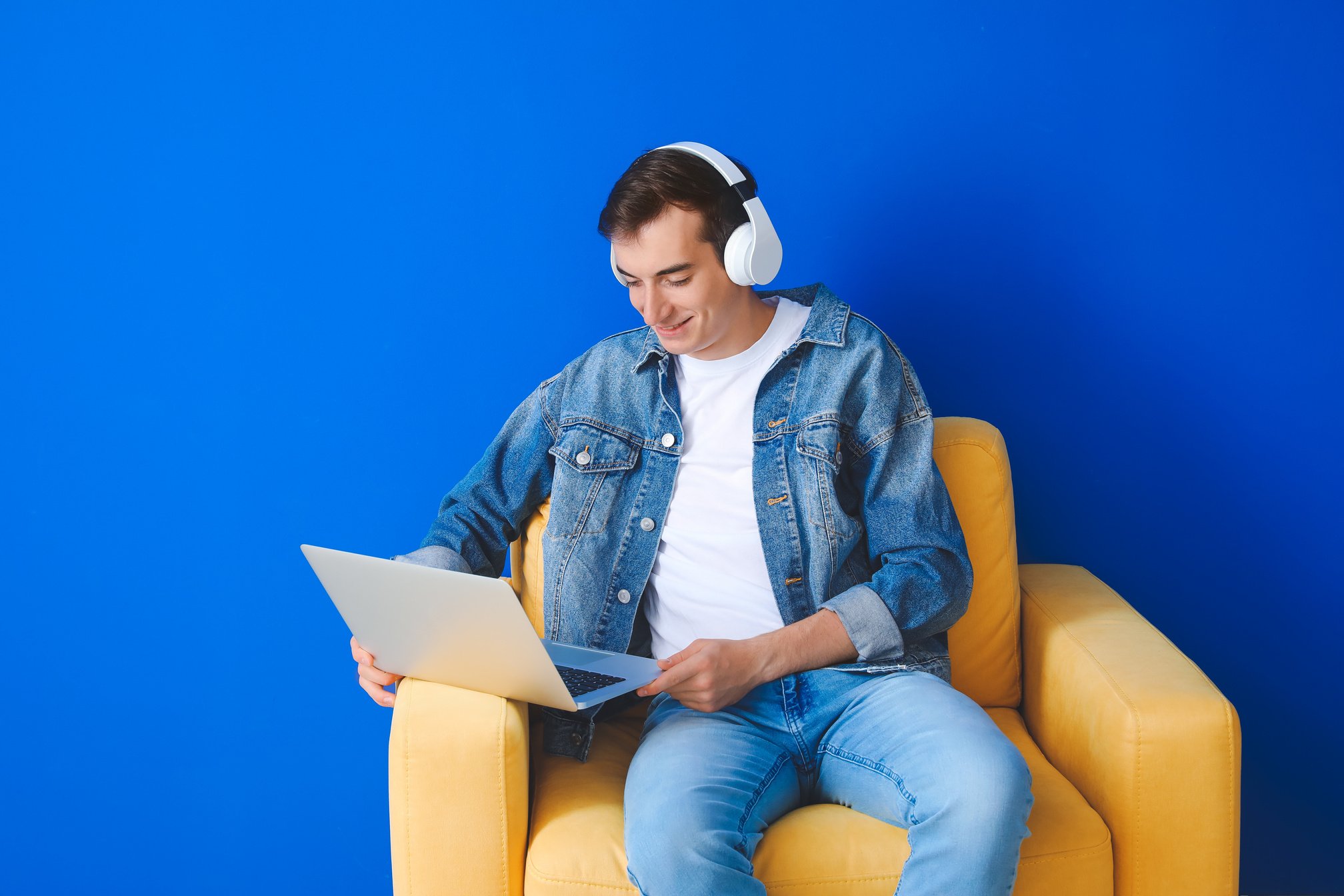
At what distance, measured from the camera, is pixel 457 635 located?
1.32 meters

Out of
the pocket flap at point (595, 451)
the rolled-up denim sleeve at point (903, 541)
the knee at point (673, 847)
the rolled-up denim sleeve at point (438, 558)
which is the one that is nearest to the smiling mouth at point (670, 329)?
the pocket flap at point (595, 451)

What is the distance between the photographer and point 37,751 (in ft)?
6.72

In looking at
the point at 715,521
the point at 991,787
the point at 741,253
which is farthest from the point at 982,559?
the point at 741,253

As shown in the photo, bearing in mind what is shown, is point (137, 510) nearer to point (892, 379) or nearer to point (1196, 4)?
point (892, 379)

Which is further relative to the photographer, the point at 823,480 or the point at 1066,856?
the point at 823,480

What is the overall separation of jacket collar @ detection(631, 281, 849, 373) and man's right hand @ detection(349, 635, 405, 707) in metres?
0.62

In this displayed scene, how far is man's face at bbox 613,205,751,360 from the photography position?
1.58 meters

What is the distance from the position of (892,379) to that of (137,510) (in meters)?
1.42

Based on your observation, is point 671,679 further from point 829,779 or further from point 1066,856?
point 1066,856

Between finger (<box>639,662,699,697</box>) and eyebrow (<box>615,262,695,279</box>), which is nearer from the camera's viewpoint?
finger (<box>639,662,699,697</box>)

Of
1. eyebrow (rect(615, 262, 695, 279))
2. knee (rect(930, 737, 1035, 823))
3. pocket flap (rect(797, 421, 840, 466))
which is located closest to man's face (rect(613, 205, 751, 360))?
eyebrow (rect(615, 262, 695, 279))

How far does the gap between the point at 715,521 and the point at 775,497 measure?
105 mm

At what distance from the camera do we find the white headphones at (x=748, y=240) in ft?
5.12

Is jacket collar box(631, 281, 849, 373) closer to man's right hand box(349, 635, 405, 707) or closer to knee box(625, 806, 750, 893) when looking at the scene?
man's right hand box(349, 635, 405, 707)
